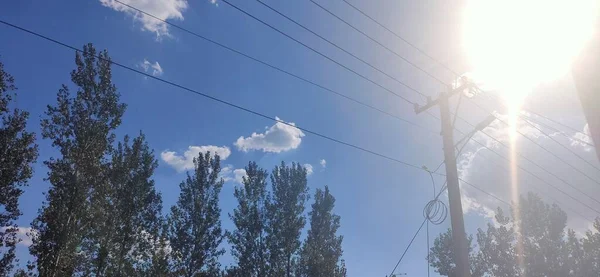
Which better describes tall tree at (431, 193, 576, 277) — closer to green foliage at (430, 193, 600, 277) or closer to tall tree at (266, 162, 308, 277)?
green foliage at (430, 193, 600, 277)

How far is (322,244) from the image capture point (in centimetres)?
3259

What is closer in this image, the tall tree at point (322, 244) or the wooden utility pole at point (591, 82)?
the wooden utility pole at point (591, 82)

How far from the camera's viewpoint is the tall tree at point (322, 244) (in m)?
29.0

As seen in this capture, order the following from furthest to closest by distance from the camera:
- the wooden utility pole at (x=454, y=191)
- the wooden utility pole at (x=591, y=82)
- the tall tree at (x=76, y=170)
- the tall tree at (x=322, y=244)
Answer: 1. the tall tree at (x=322, y=244)
2. the tall tree at (x=76, y=170)
3. the wooden utility pole at (x=454, y=191)
4. the wooden utility pole at (x=591, y=82)

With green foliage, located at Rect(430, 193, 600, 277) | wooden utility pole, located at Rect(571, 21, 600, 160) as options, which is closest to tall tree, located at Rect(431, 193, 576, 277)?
green foliage, located at Rect(430, 193, 600, 277)

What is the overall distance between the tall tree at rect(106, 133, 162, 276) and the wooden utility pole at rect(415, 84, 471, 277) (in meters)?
18.3

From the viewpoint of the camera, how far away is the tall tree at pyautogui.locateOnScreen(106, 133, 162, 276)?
78.4ft

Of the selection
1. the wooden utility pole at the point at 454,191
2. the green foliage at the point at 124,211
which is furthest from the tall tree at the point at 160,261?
the wooden utility pole at the point at 454,191

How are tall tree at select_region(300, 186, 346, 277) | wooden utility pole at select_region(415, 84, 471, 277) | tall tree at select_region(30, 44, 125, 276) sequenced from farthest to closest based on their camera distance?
Answer: tall tree at select_region(300, 186, 346, 277), tall tree at select_region(30, 44, 125, 276), wooden utility pole at select_region(415, 84, 471, 277)

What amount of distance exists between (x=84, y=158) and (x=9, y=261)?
5179mm

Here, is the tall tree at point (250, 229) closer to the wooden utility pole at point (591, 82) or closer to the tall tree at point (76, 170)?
the tall tree at point (76, 170)

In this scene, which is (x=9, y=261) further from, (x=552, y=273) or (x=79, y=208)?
(x=552, y=273)

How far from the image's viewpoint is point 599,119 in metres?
2.20

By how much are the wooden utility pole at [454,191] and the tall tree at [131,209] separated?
18.3m
